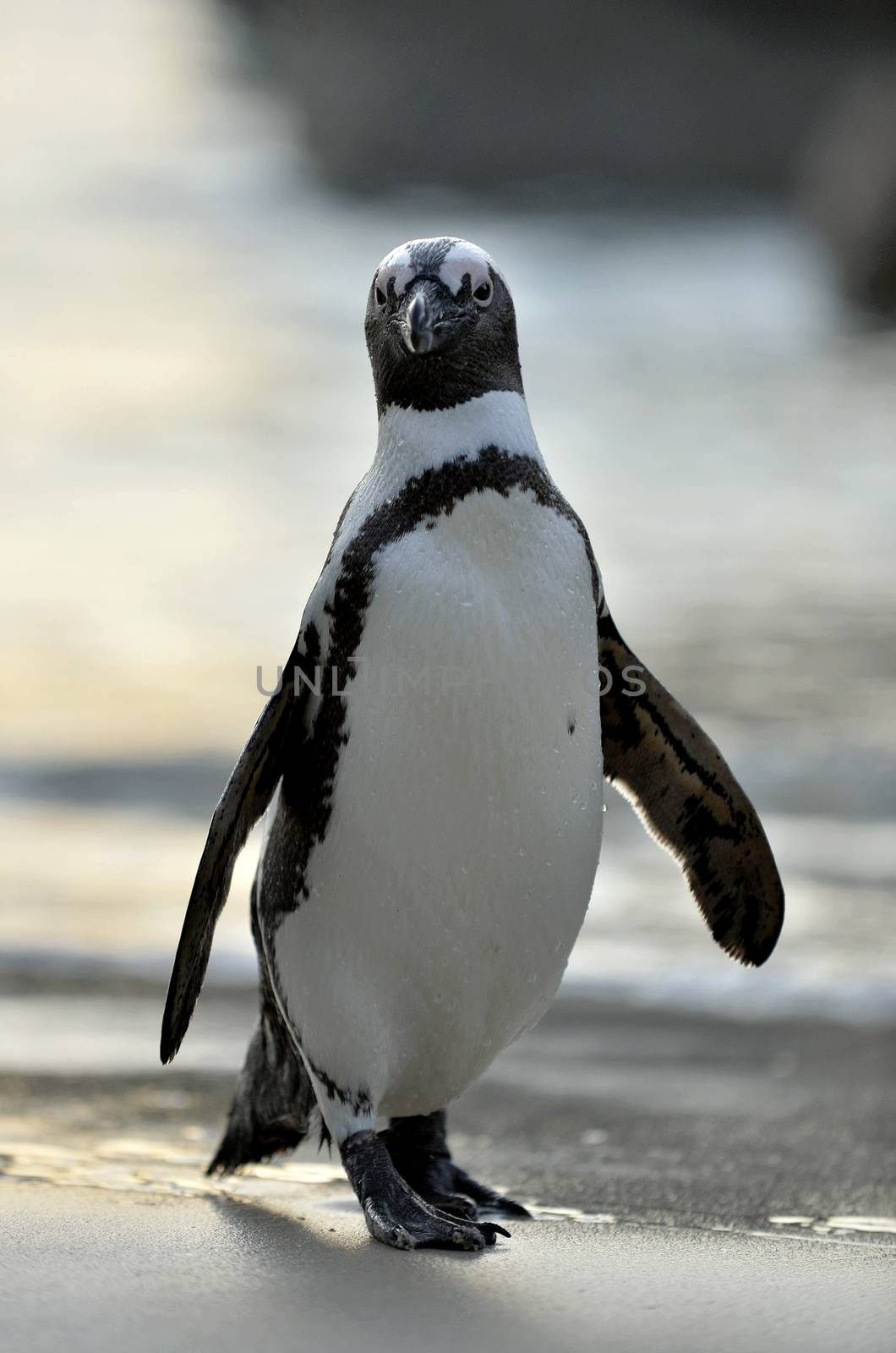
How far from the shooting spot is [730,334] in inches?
761

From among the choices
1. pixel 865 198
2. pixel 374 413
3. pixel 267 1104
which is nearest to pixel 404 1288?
pixel 267 1104

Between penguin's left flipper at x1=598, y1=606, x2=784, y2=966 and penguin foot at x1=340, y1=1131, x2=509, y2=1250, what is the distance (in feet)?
1.99

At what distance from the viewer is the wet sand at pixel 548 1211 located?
1803mm

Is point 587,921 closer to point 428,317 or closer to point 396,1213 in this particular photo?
point 396,1213

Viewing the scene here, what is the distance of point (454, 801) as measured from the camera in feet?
7.11

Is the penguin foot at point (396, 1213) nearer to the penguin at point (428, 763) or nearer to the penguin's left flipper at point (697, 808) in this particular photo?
the penguin at point (428, 763)

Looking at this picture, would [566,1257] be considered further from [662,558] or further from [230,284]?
[230,284]

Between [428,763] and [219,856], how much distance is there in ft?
0.93

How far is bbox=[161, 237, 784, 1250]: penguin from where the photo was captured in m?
2.16

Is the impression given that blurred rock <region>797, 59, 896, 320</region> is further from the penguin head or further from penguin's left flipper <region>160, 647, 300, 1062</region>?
penguin's left flipper <region>160, 647, 300, 1062</region>

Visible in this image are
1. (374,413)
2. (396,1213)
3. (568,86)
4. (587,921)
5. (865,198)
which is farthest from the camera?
(568,86)

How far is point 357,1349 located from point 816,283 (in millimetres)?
20080

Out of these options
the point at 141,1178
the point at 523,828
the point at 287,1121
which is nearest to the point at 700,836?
the point at 523,828

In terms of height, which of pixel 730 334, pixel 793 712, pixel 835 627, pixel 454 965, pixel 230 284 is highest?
pixel 230 284
